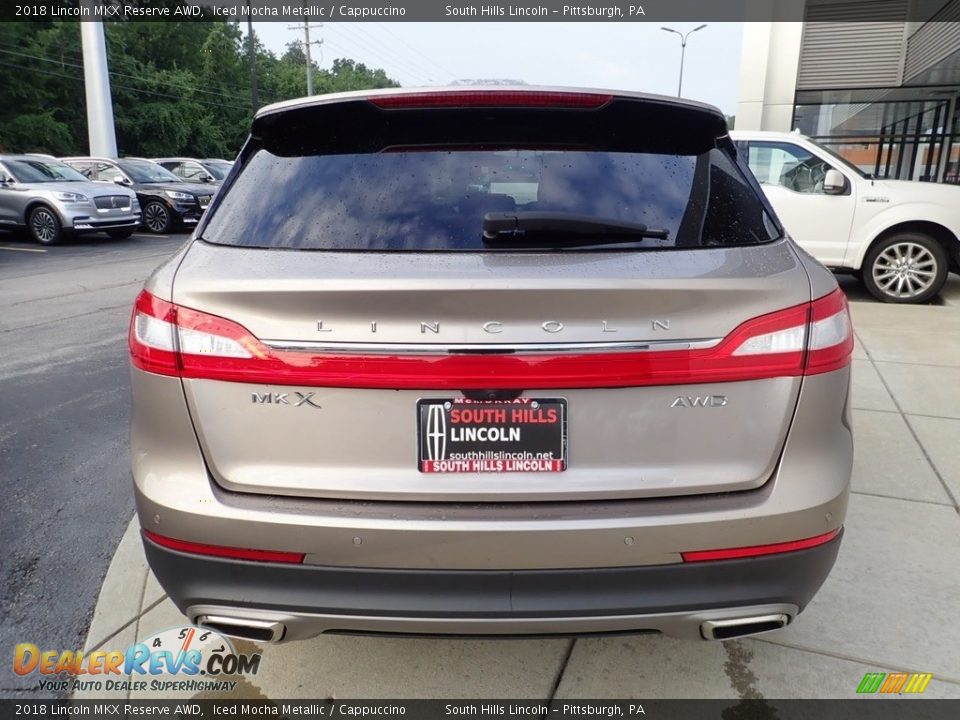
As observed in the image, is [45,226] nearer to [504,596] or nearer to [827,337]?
[504,596]

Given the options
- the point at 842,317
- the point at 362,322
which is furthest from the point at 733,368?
the point at 362,322

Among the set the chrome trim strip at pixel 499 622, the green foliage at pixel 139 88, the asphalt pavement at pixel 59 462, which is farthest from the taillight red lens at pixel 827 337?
the green foliage at pixel 139 88

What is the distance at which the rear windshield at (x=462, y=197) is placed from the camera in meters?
2.01

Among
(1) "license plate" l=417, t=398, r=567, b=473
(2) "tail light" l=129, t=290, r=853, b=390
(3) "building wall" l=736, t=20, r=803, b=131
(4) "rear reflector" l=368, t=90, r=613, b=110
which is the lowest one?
(1) "license plate" l=417, t=398, r=567, b=473

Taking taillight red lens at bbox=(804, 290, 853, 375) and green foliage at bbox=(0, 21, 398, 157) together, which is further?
green foliage at bbox=(0, 21, 398, 157)

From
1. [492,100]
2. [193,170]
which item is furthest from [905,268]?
[193,170]

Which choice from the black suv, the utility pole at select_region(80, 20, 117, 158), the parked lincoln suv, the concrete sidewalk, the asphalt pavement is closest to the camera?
the concrete sidewalk

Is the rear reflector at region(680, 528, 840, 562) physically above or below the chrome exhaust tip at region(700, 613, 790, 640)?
above

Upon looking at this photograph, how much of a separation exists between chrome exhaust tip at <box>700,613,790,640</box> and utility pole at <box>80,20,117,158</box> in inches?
1113

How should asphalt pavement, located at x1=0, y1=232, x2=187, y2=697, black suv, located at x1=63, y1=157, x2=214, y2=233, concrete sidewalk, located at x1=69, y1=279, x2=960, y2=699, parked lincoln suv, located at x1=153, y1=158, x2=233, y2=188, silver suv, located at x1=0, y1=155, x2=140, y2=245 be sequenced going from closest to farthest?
concrete sidewalk, located at x1=69, y1=279, x2=960, y2=699
asphalt pavement, located at x1=0, y1=232, x2=187, y2=697
silver suv, located at x1=0, y1=155, x2=140, y2=245
black suv, located at x1=63, y1=157, x2=214, y2=233
parked lincoln suv, located at x1=153, y1=158, x2=233, y2=188

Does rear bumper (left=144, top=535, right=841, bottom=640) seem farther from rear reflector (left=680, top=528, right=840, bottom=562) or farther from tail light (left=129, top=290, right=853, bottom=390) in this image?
tail light (left=129, top=290, right=853, bottom=390)

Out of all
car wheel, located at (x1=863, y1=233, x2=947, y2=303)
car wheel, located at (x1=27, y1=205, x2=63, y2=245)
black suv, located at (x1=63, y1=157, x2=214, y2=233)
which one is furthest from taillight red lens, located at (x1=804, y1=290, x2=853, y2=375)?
black suv, located at (x1=63, y1=157, x2=214, y2=233)

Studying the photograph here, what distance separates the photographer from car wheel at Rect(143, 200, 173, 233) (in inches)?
707

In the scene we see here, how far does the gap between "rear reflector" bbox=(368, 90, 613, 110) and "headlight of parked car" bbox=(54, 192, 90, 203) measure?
15426 mm
